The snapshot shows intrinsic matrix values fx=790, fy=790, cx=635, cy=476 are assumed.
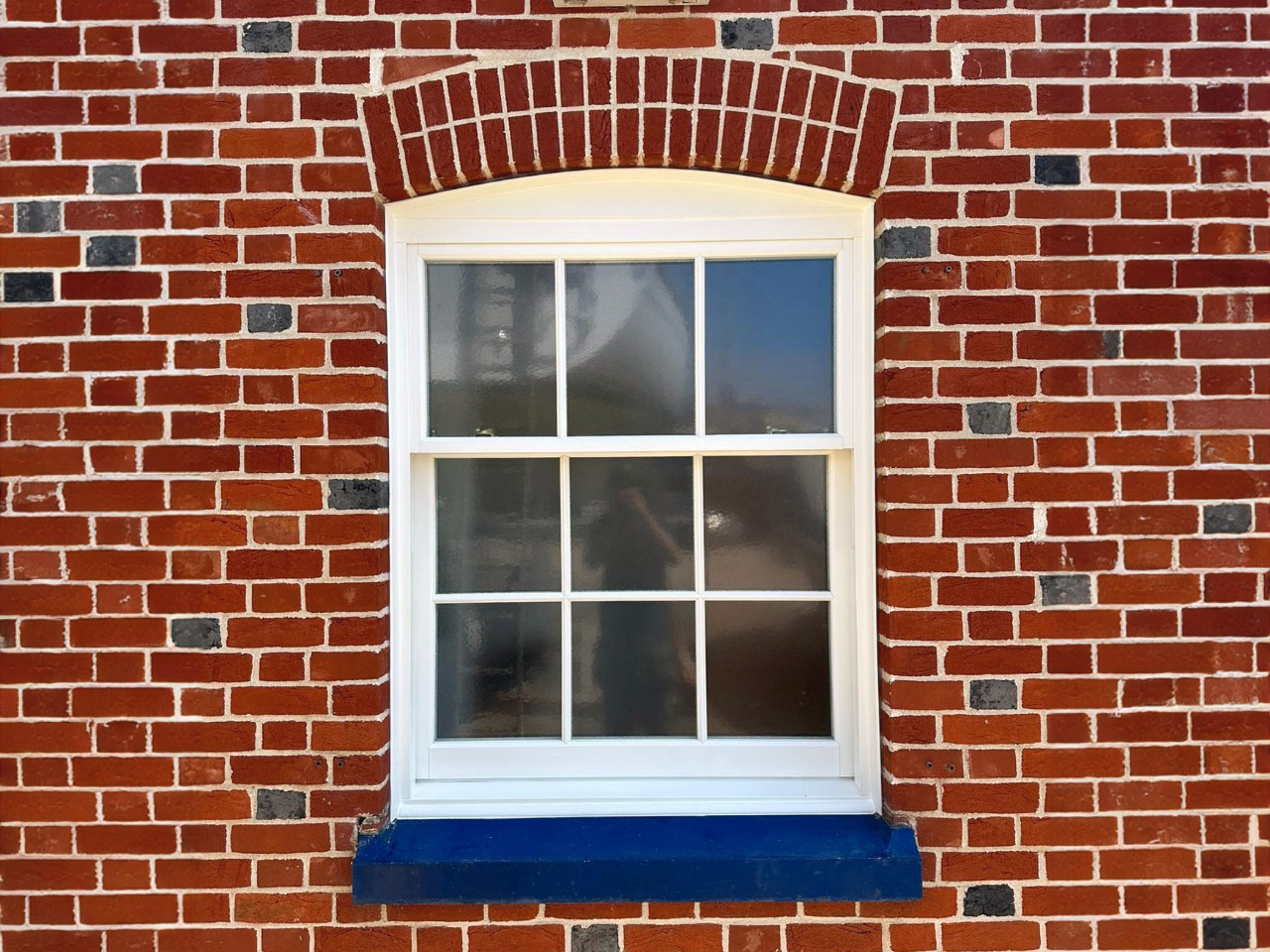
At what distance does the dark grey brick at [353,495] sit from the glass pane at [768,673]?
100 centimetres

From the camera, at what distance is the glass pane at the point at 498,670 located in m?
2.30

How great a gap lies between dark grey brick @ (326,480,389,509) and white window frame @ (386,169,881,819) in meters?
0.09

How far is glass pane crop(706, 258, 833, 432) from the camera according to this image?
226 centimetres

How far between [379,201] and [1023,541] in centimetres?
196

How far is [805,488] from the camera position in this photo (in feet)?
7.47

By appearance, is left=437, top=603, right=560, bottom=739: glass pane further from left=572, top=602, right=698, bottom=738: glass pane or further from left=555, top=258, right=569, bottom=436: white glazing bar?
left=555, top=258, right=569, bottom=436: white glazing bar

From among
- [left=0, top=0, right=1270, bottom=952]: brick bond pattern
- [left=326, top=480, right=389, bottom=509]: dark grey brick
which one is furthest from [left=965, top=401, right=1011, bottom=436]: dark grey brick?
[left=326, top=480, right=389, bottom=509]: dark grey brick

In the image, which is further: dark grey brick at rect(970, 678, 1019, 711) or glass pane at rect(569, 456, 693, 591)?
glass pane at rect(569, 456, 693, 591)

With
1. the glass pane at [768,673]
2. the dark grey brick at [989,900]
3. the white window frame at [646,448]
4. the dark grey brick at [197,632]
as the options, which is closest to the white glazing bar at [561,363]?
the white window frame at [646,448]

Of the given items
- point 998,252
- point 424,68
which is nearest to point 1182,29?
point 998,252

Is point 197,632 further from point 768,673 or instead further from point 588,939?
point 768,673

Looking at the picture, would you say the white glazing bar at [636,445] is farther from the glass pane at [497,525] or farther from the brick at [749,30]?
the brick at [749,30]

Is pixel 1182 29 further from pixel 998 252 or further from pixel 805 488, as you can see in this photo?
pixel 805 488

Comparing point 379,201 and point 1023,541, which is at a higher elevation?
point 379,201
